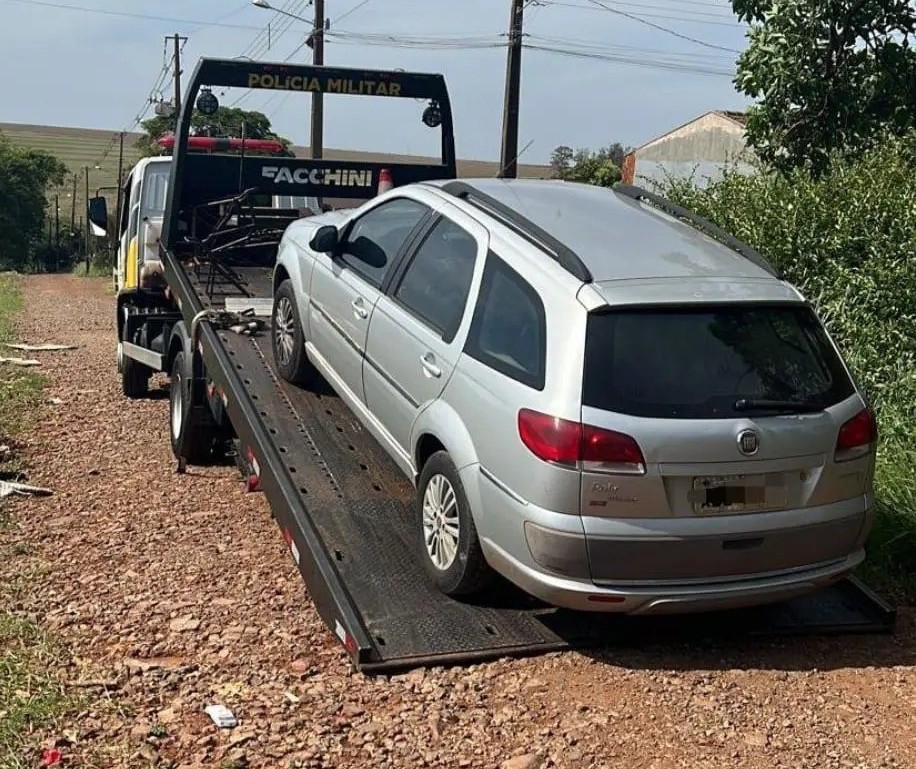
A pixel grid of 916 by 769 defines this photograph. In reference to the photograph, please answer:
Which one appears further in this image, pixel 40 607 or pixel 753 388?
pixel 40 607

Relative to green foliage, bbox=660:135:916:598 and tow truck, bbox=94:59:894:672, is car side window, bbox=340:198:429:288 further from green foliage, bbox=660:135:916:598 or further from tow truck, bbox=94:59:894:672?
green foliage, bbox=660:135:916:598

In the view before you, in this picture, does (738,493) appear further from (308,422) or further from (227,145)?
(227,145)

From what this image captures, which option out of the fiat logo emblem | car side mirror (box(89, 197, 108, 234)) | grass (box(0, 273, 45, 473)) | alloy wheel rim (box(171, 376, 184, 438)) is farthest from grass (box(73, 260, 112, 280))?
the fiat logo emblem

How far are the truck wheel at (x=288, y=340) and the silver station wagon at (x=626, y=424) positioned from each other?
1759mm

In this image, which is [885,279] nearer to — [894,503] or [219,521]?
[894,503]

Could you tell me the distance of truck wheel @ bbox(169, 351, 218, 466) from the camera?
7930 millimetres

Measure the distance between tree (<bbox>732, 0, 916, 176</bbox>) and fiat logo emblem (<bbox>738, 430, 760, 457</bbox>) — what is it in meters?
5.56

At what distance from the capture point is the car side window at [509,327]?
14.6 ft

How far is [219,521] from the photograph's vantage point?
269 inches

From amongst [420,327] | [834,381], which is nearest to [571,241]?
[420,327]

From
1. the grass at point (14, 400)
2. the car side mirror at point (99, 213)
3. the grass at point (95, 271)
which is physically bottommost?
the grass at point (95, 271)

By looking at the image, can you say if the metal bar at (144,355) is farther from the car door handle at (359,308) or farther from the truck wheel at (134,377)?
the car door handle at (359,308)

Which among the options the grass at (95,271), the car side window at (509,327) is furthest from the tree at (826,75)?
the grass at (95,271)

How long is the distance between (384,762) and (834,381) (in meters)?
2.37
